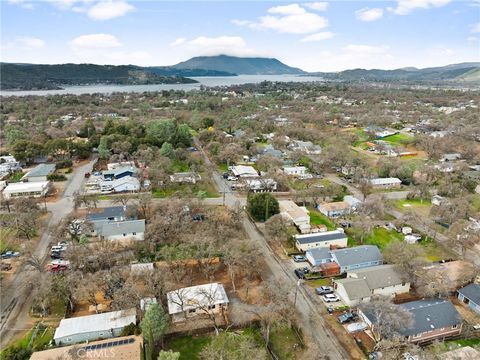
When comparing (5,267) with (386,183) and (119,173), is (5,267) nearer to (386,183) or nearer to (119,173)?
(119,173)

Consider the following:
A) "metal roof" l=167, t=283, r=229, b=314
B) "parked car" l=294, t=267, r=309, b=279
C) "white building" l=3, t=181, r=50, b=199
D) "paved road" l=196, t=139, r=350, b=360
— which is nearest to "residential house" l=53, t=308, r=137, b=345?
"metal roof" l=167, t=283, r=229, b=314

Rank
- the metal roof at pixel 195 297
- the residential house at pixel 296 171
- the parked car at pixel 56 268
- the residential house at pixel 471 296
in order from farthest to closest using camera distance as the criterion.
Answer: the residential house at pixel 296 171, the parked car at pixel 56 268, the residential house at pixel 471 296, the metal roof at pixel 195 297

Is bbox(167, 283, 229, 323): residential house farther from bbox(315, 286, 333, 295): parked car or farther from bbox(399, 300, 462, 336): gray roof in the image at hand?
bbox(399, 300, 462, 336): gray roof

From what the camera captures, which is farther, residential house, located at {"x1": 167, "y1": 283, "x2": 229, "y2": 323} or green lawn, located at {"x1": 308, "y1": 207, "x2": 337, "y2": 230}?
green lawn, located at {"x1": 308, "y1": 207, "x2": 337, "y2": 230}

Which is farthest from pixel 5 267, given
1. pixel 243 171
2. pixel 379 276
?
pixel 243 171

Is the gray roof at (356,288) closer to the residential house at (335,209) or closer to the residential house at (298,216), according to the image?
the residential house at (298,216)

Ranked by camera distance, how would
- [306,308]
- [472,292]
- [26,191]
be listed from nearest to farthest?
[306,308], [472,292], [26,191]

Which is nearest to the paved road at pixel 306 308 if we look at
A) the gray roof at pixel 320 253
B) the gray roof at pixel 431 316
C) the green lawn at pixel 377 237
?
the gray roof at pixel 320 253
